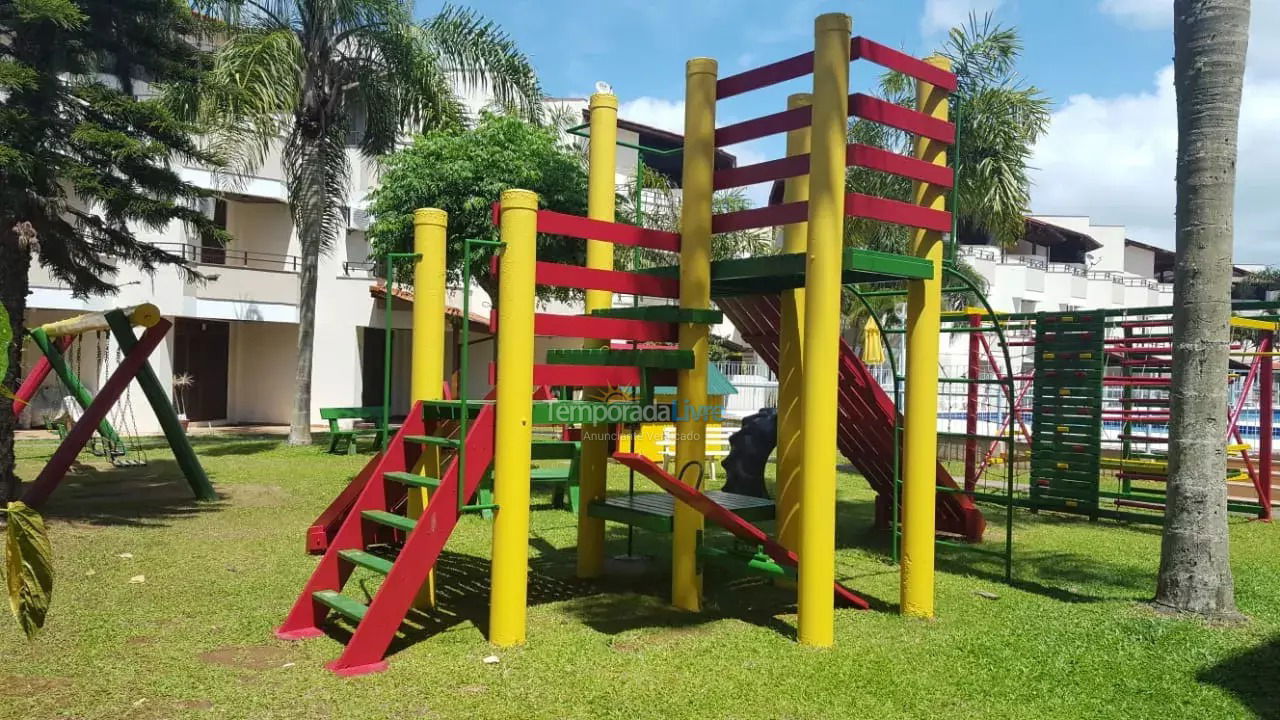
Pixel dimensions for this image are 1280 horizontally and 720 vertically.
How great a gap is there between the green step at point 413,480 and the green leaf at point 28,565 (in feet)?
12.8

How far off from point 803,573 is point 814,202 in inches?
90.2

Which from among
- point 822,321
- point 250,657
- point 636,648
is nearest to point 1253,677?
point 822,321

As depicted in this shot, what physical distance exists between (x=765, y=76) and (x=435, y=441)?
3294mm

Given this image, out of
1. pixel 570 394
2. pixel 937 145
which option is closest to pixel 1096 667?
pixel 937 145

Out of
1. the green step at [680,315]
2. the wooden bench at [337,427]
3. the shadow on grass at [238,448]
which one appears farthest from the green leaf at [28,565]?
the shadow on grass at [238,448]

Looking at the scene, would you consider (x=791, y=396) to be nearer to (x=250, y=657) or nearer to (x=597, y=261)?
(x=597, y=261)

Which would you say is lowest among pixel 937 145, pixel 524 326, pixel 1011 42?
pixel 524 326

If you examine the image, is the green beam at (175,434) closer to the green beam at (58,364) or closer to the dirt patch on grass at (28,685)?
the green beam at (58,364)

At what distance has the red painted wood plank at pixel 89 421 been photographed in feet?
35.3

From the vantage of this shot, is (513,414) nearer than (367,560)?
Yes

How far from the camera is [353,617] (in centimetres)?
562

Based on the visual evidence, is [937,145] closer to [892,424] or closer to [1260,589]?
[892,424]

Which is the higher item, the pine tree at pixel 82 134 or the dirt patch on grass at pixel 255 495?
the pine tree at pixel 82 134

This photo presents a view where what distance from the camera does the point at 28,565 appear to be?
201 centimetres
